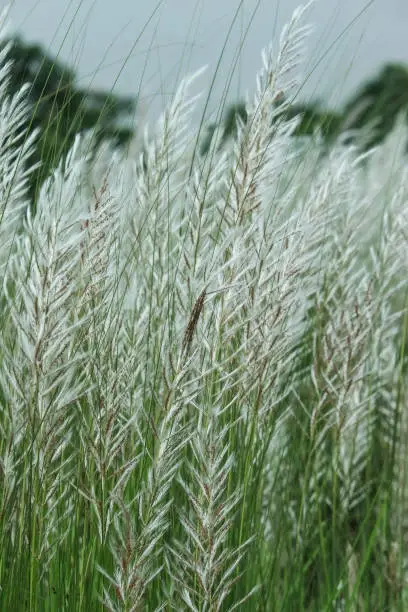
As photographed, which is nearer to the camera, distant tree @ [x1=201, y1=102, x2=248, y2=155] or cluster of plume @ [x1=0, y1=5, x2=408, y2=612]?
cluster of plume @ [x1=0, y1=5, x2=408, y2=612]

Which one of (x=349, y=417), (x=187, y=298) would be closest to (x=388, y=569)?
(x=349, y=417)

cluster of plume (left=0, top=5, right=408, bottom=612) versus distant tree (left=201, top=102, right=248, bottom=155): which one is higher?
distant tree (left=201, top=102, right=248, bottom=155)

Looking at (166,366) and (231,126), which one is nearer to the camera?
(166,366)

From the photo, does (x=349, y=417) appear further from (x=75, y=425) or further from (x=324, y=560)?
(x=75, y=425)

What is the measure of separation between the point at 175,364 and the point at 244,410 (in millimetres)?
417

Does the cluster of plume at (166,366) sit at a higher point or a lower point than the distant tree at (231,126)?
lower

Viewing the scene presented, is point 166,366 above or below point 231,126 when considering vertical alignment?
below

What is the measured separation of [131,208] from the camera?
207 centimetres

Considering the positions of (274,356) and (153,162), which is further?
(153,162)

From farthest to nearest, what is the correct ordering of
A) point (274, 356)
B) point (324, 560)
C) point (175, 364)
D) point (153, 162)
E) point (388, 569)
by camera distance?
point (388, 569) < point (324, 560) < point (153, 162) < point (274, 356) < point (175, 364)

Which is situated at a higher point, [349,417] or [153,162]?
[153,162]

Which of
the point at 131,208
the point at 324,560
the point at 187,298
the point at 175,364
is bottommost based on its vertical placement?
the point at 324,560

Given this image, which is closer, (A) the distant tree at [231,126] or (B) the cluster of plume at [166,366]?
(B) the cluster of plume at [166,366]

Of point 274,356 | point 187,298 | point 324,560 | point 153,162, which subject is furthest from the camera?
point 324,560
